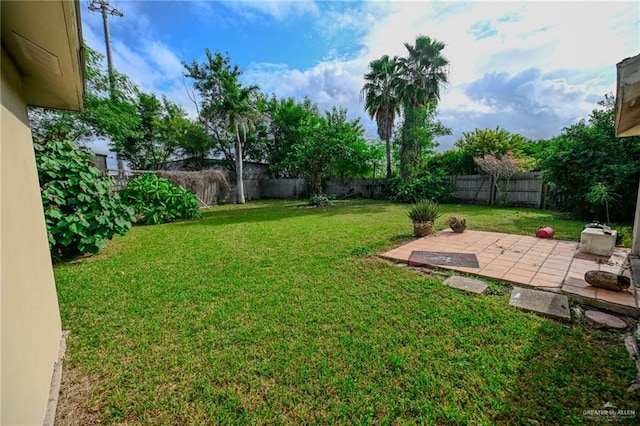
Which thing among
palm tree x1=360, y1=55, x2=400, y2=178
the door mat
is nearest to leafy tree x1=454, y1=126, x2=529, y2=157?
palm tree x1=360, y1=55, x2=400, y2=178

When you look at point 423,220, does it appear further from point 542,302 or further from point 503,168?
point 503,168

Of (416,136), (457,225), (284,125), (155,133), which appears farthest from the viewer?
(284,125)

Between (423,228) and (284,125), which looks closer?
(423,228)

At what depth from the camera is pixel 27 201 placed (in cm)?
159

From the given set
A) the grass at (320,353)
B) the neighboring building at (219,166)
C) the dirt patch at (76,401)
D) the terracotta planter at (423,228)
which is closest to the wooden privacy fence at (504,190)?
the terracotta planter at (423,228)

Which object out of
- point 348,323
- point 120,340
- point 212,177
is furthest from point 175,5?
point 212,177

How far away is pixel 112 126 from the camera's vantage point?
11055 millimetres

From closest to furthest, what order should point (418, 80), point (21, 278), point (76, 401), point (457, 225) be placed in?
point (21, 278) < point (76, 401) < point (457, 225) < point (418, 80)

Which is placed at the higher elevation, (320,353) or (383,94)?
(383,94)

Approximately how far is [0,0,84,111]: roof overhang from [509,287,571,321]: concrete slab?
3.77 metres

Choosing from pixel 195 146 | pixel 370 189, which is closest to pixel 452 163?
pixel 370 189

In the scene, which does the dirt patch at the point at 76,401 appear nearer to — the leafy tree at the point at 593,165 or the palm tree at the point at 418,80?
the leafy tree at the point at 593,165

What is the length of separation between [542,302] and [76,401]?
3.73 m

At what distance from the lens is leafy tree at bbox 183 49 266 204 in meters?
12.5
